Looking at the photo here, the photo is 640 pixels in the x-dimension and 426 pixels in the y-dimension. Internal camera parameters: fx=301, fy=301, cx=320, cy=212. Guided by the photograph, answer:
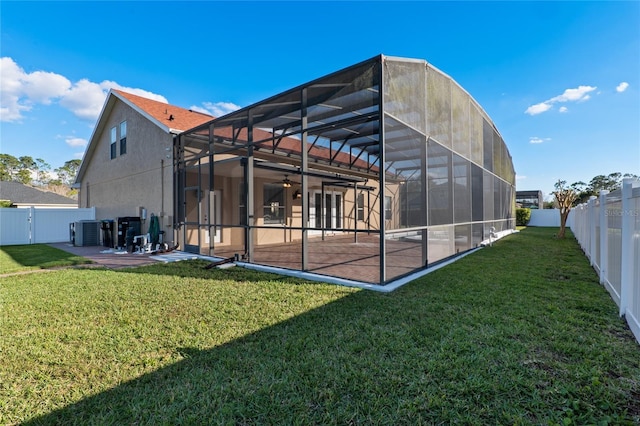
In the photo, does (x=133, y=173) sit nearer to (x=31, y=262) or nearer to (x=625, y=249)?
(x=31, y=262)

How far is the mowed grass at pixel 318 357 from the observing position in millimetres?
1968

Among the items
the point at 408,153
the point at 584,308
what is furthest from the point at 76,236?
the point at 584,308

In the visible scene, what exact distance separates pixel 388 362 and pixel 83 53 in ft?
59.0

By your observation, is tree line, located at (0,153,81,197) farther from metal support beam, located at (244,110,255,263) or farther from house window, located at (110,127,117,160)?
metal support beam, located at (244,110,255,263)

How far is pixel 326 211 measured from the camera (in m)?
14.4

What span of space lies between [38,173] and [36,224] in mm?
51042

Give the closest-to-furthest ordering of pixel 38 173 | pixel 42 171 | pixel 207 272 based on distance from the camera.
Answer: pixel 207 272 → pixel 38 173 → pixel 42 171

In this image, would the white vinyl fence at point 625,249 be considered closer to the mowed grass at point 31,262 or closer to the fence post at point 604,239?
the fence post at point 604,239

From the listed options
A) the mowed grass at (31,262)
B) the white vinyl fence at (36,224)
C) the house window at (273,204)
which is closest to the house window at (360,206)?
the house window at (273,204)

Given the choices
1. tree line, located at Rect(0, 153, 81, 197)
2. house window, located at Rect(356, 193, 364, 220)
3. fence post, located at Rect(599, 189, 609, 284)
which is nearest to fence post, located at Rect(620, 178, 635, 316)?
fence post, located at Rect(599, 189, 609, 284)

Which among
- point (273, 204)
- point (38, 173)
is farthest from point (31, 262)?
point (38, 173)

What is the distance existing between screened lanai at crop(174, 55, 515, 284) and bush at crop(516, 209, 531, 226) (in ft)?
55.2

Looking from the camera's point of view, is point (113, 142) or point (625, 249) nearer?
point (625, 249)

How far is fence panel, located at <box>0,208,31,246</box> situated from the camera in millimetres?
12141
